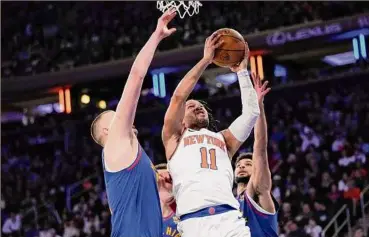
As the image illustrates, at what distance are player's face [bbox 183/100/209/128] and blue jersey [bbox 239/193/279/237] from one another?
0.85 m

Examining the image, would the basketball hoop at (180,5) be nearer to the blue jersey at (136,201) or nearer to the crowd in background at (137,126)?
the blue jersey at (136,201)

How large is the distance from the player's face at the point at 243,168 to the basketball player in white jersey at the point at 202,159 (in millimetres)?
892

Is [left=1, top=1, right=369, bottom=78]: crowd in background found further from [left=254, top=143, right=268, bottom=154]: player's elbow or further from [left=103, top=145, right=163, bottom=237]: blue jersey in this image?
[left=103, top=145, right=163, bottom=237]: blue jersey

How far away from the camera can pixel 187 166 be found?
464 cm

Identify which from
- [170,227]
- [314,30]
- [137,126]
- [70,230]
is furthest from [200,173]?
[137,126]

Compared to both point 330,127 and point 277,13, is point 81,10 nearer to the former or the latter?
point 277,13

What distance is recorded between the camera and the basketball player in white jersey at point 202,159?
14.9ft

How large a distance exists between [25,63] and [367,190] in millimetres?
11563

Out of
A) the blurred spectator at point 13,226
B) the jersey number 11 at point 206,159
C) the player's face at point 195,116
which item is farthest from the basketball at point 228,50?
the blurred spectator at point 13,226

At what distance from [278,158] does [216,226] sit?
10.6 meters

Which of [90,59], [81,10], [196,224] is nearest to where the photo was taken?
[196,224]

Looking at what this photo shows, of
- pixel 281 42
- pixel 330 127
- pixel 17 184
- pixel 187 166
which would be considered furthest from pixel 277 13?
pixel 187 166

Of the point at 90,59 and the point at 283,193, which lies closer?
the point at 283,193

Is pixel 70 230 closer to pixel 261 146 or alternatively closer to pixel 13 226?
pixel 13 226
